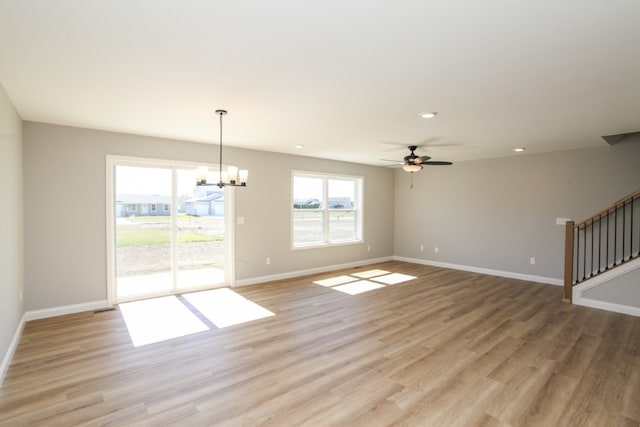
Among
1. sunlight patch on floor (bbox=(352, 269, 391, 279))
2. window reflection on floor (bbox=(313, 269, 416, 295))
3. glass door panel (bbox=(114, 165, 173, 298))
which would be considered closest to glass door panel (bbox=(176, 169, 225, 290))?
glass door panel (bbox=(114, 165, 173, 298))

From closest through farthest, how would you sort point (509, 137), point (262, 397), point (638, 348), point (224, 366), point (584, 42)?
point (584, 42)
point (262, 397)
point (224, 366)
point (638, 348)
point (509, 137)

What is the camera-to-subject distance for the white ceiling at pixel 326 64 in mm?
1815

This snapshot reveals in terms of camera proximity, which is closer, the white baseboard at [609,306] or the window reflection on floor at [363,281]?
the white baseboard at [609,306]

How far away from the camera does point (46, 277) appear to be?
4.20 metres

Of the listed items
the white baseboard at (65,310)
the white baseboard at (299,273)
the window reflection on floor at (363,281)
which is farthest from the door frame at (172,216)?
the window reflection on floor at (363,281)

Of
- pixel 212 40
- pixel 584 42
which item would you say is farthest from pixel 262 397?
pixel 584 42

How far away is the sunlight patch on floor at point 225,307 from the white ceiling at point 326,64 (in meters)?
2.51

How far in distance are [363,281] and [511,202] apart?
344 centimetres

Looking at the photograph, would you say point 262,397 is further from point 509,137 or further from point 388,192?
point 388,192

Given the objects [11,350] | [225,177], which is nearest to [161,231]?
[225,177]

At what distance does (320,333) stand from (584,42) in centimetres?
345

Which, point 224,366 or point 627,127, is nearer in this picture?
point 224,366

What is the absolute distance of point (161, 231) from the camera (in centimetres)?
520

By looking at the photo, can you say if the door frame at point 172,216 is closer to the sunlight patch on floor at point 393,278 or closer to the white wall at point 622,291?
the sunlight patch on floor at point 393,278
